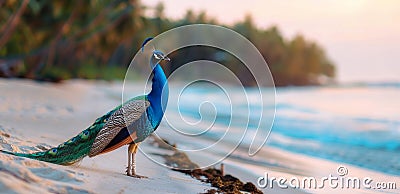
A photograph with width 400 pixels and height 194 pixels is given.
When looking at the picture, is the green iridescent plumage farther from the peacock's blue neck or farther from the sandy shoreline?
the peacock's blue neck

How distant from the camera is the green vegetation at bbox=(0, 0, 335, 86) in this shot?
29967mm

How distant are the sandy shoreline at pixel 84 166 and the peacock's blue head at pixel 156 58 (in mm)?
1281

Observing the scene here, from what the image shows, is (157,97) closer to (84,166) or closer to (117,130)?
(117,130)

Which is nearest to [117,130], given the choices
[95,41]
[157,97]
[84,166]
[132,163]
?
[132,163]

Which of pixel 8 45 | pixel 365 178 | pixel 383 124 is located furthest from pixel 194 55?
pixel 365 178

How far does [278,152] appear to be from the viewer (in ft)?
39.1

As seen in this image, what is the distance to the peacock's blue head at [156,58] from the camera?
588 centimetres

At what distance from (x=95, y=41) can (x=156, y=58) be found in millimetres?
42096

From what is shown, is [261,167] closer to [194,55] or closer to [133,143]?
[133,143]

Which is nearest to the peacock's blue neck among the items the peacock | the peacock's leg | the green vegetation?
the peacock

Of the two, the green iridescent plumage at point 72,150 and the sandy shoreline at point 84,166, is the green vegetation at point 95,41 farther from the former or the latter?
the green iridescent plumage at point 72,150

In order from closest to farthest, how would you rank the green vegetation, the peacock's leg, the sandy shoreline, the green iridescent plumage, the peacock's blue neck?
the sandy shoreline < the green iridescent plumage < the peacock's blue neck < the peacock's leg < the green vegetation

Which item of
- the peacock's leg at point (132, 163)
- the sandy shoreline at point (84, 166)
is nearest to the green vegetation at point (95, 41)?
the sandy shoreline at point (84, 166)

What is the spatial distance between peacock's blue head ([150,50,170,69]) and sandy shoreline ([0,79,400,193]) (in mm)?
1281
